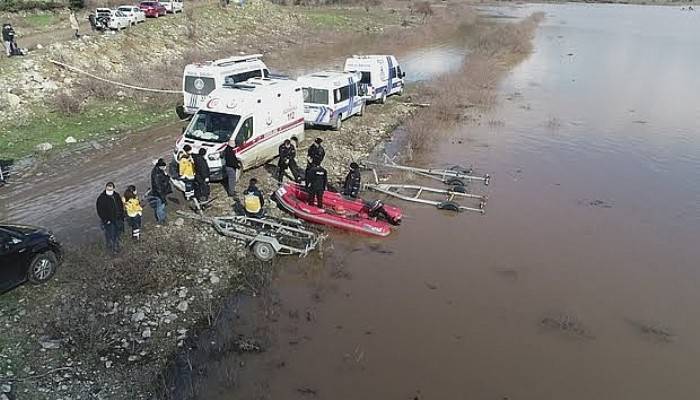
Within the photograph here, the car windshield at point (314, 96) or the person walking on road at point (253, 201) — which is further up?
the car windshield at point (314, 96)

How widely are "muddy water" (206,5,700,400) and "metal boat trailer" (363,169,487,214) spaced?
1.21ft

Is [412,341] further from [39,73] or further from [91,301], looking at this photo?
[39,73]

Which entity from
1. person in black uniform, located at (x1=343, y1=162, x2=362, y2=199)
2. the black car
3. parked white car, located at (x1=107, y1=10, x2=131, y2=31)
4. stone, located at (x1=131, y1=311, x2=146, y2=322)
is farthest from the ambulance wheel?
parked white car, located at (x1=107, y1=10, x2=131, y2=31)

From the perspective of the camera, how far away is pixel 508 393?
9156mm

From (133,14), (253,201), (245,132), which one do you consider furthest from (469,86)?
(253,201)

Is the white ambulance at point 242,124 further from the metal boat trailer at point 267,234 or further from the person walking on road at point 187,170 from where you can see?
the metal boat trailer at point 267,234

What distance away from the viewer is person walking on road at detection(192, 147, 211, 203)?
13.7 m

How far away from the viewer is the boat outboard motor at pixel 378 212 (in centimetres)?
1438

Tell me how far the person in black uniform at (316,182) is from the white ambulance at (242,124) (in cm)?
276

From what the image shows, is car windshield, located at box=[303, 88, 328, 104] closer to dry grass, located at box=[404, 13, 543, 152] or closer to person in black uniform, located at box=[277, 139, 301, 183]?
dry grass, located at box=[404, 13, 543, 152]

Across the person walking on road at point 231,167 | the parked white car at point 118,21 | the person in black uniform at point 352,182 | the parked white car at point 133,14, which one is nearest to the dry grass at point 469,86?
the person in black uniform at point 352,182

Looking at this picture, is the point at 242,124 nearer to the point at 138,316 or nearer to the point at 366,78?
the point at 138,316

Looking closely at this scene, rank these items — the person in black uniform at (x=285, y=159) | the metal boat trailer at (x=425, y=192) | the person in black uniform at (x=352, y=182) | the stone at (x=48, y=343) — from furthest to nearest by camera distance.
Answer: the person in black uniform at (x=285, y=159) → the metal boat trailer at (x=425, y=192) → the person in black uniform at (x=352, y=182) → the stone at (x=48, y=343)

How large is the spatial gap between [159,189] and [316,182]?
3791 mm
